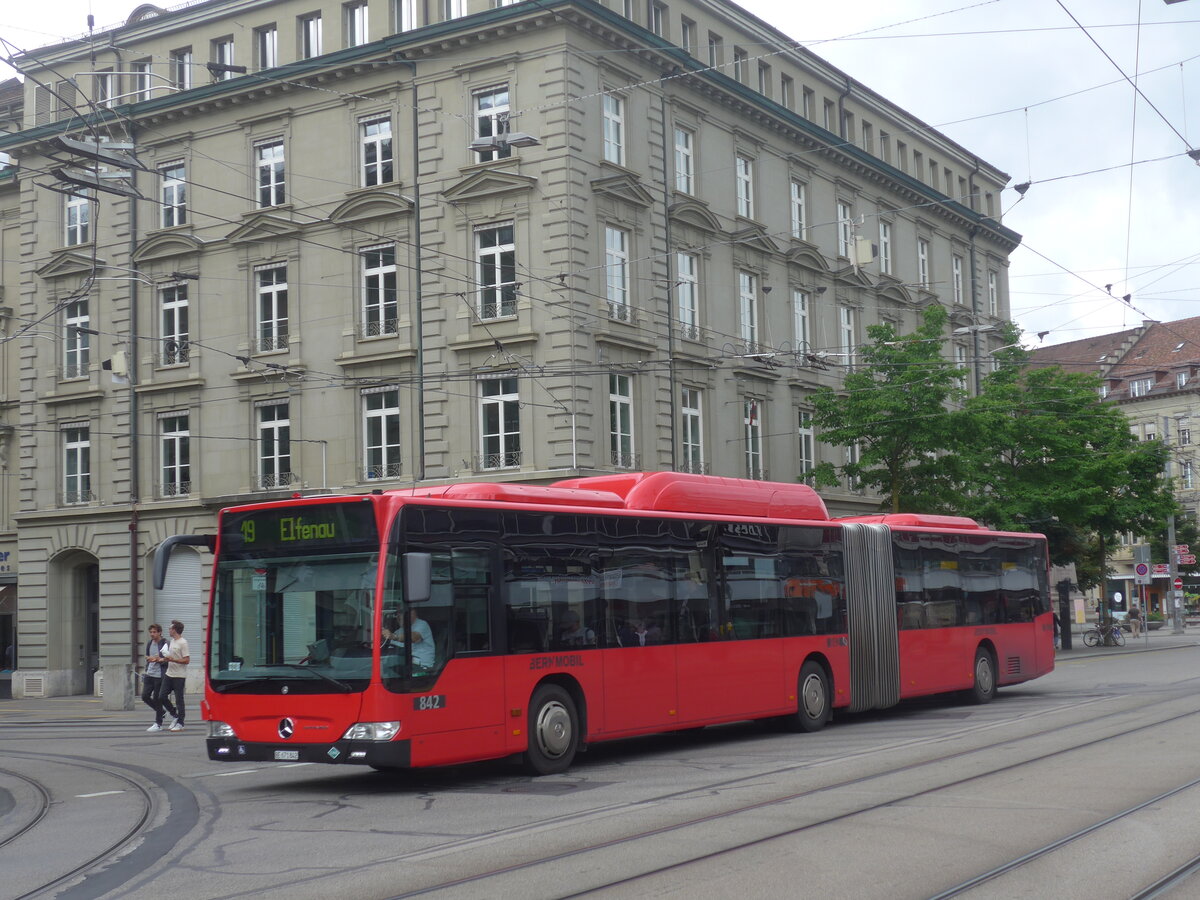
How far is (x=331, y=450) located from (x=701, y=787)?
2334 cm

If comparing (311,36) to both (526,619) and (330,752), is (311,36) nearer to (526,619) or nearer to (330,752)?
(526,619)

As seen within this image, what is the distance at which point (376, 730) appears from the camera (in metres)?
12.8

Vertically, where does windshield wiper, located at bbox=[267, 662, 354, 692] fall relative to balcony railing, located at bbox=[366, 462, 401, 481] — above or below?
below

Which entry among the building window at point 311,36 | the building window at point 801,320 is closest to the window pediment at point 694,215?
the building window at point 801,320

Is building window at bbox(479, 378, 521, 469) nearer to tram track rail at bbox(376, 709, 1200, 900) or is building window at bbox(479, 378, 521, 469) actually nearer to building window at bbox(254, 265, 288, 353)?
building window at bbox(254, 265, 288, 353)

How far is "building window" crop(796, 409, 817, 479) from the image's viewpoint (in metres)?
40.7

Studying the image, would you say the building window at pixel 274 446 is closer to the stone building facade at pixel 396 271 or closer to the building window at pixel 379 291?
the stone building facade at pixel 396 271

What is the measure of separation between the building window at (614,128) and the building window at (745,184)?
5325 millimetres

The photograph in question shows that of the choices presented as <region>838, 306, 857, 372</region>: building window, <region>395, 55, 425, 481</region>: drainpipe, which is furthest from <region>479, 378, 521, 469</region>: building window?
<region>838, 306, 857, 372</region>: building window

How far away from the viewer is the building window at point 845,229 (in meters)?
44.0

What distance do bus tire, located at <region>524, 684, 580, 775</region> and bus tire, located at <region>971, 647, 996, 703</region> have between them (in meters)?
10.2

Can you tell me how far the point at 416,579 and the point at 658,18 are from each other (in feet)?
86.7

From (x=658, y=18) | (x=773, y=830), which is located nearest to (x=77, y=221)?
(x=658, y=18)

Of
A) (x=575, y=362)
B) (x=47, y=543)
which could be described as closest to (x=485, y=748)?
(x=575, y=362)
